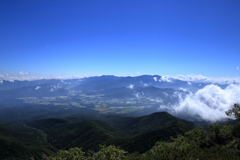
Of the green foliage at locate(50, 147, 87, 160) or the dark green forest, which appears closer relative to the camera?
the dark green forest

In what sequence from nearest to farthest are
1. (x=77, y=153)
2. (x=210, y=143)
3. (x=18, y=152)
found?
(x=77, y=153) < (x=210, y=143) < (x=18, y=152)

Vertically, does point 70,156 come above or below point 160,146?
above

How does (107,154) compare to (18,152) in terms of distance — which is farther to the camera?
(18,152)

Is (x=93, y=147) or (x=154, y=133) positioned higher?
(x=154, y=133)

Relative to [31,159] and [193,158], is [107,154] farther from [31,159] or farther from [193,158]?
[31,159]

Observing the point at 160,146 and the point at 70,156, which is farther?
the point at 160,146

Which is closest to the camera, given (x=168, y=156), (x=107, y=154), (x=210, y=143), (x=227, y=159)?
(x=227, y=159)

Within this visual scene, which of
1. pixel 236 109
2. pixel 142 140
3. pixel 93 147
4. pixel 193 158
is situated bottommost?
pixel 93 147

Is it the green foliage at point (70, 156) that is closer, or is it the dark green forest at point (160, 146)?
the dark green forest at point (160, 146)

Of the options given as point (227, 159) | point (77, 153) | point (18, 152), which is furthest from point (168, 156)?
point (18, 152)

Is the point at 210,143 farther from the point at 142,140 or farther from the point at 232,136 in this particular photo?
the point at 142,140
